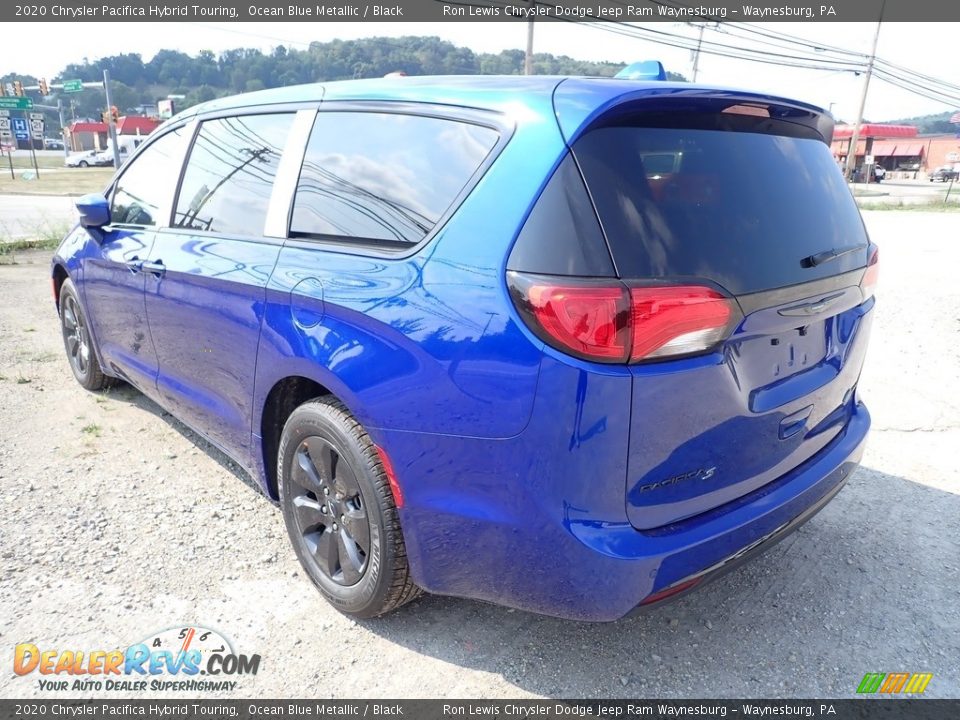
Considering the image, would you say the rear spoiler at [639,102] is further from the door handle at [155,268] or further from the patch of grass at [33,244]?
the patch of grass at [33,244]

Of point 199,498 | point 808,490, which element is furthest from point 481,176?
point 199,498

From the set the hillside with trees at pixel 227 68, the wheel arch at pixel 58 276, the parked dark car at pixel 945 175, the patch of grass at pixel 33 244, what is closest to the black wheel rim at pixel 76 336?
the wheel arch at pixel 58 276

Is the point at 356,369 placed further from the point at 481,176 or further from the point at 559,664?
the point at 559,664

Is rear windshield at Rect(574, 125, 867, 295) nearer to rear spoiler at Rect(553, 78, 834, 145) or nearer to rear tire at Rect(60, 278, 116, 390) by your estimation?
rear spoiler at Rect(553, 78, 834, 145)

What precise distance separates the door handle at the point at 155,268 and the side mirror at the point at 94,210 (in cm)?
71

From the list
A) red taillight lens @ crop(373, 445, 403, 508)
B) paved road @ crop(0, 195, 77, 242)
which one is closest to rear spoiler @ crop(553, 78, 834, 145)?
red taillight lens @ crop(373, 445, 403, 508)

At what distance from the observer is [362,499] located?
2270 mm

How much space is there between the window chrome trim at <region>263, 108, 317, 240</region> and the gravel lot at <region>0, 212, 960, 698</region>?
1.35 m

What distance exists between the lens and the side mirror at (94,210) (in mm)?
3834

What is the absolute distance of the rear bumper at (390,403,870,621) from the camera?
180cm

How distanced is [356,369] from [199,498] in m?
1.65

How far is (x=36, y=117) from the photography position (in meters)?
49.7

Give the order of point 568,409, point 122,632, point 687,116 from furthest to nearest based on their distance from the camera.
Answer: point 122,632, point 687,116, point 568,409

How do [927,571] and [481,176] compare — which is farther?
[927,571]
